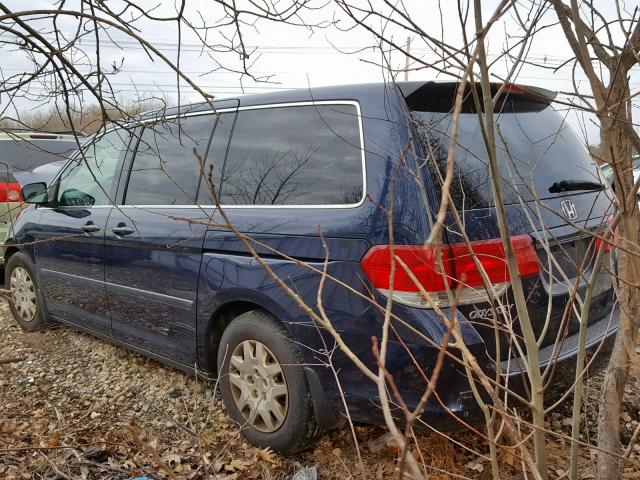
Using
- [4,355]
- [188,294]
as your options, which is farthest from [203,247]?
[4,355]

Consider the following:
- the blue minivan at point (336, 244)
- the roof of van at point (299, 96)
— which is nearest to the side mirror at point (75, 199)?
the blue minivan at point (336, 244)

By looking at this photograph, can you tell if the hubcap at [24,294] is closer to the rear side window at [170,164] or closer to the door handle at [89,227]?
the door handle at [89,227]

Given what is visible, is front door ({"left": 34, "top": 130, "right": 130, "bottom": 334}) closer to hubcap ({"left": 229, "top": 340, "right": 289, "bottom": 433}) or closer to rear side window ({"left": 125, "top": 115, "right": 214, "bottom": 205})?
rear side window ({"left": 125, "top": 115, "right": 214, "bottom": 205})

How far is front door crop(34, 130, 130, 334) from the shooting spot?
352cm

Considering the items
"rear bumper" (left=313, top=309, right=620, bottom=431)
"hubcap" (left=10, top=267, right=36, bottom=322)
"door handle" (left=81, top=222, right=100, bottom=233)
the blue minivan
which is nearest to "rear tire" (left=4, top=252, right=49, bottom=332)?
"hubcap" (left=10, top=267, right=36, bottom=322)

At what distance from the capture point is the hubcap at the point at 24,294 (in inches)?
171

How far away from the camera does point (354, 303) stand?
215cm

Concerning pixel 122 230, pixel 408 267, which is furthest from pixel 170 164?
pixel 408 267

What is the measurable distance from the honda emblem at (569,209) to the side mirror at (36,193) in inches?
139

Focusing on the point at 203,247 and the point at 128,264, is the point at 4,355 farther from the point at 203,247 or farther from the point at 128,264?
the point at 203,247

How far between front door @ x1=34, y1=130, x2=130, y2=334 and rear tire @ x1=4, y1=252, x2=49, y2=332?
0.53 ft

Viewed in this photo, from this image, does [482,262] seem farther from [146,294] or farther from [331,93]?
[146,294]

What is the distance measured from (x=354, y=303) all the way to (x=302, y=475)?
32.5 inches

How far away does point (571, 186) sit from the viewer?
2500 millimetres
